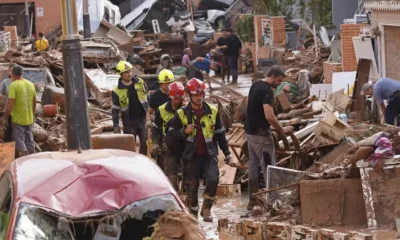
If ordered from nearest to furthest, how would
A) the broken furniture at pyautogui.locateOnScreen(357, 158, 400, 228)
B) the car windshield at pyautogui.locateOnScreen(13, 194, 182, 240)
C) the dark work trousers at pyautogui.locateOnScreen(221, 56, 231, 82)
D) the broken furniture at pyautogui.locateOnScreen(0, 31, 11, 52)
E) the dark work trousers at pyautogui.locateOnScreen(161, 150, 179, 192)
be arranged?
the car windshield at pyautogui.locateOnScreen(13, 194, 182, 240)
the broken furniture at pyautogui.locateOnScreen(357, 158, 400, 228)
the dark work trousers at pyautogui.locateOnScreen(161, 150, 179, 192)
the dark work trousers at pyautogui.locateOnScreen(221, 56, 231, 82)
the broken furniture at pyautogui.locateOnScreen(0, 31, 11, 52)

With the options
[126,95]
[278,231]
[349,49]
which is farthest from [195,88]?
[349,49]

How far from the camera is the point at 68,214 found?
8531 millimetres

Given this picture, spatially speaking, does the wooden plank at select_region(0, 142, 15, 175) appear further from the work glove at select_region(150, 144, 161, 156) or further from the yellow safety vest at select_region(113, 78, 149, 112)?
the work glove at select_region(150, 144, 161, 156)

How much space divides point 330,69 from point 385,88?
7964 millimetres

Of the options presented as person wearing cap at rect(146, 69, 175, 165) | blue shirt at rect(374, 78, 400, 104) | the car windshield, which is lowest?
the car windshield

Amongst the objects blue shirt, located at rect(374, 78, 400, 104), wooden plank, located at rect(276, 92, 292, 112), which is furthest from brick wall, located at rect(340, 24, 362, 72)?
blue shirt, located at rect(374, 78, 400, 104)

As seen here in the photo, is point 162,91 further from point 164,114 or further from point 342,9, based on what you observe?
point 342,9

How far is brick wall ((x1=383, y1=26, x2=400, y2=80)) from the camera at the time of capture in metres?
21.7

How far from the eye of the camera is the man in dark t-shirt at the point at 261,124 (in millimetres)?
13531

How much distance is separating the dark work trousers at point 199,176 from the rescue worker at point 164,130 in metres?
0.47

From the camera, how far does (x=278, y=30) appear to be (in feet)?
110

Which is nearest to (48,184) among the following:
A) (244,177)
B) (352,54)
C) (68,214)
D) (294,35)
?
(68,214)

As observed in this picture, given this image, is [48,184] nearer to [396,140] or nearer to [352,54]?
[396,140]

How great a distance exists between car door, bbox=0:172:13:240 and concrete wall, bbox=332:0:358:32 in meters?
24.1
